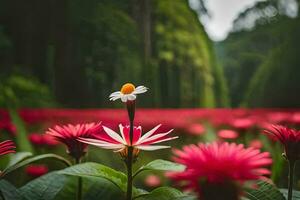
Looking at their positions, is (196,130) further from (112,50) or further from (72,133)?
(72,133)

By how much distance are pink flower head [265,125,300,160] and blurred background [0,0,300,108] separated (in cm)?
90

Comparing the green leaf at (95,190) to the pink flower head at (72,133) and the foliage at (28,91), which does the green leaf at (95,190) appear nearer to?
the pink flower head at (72,133)

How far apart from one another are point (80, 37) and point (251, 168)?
1.34 m

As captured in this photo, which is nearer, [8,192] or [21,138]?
[8,192]

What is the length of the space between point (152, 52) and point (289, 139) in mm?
1247

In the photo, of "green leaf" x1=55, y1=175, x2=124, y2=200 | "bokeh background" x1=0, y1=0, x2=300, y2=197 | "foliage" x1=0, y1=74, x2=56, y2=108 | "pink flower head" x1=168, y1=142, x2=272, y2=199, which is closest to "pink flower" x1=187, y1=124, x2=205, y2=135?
"bokeh background" x1=0, y1=0, x2=300, y2=197

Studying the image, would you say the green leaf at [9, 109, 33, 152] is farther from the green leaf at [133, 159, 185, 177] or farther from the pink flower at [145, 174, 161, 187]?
the green leaf at [133, 159, 185, 177]

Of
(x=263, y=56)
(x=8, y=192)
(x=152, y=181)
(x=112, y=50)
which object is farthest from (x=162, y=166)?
(x=263, y=56)

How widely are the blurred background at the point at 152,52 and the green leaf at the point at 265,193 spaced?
34.1 inches

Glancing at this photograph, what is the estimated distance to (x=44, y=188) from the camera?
0.50m

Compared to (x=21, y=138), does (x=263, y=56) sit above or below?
above

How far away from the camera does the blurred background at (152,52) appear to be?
147cm

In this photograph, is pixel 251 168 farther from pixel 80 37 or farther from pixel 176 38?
pixel 176 38

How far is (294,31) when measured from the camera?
2160 mm
